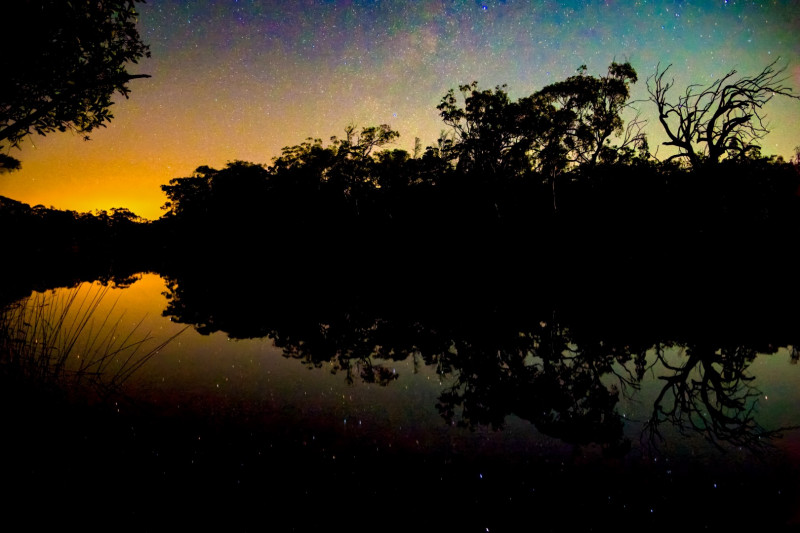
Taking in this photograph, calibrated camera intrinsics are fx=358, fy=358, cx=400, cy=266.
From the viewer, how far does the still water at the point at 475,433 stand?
113 inches

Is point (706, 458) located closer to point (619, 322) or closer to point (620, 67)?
point (619, 322)

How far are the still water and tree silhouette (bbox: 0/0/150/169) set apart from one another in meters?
4.82

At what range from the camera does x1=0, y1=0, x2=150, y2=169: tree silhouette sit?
5.79 m

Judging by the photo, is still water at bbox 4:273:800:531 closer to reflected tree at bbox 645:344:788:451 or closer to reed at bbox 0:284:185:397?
reflected tree at bbox 645:344:788:451

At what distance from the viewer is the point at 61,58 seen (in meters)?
6.87

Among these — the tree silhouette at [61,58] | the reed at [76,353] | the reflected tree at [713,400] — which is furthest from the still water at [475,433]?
the tree silhouette at [61,58]

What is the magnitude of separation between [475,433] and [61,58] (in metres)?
9.83

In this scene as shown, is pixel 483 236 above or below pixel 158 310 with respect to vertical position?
above

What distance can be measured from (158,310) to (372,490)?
11886mm

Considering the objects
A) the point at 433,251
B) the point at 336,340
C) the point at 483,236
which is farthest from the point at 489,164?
the point at 336,340

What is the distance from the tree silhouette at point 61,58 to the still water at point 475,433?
4819 mm

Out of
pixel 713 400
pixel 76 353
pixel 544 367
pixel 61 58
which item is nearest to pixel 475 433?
pixel 544 367

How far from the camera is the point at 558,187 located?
30.9 metres

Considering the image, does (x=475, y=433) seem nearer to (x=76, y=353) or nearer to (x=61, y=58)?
(x=76, y=353)
